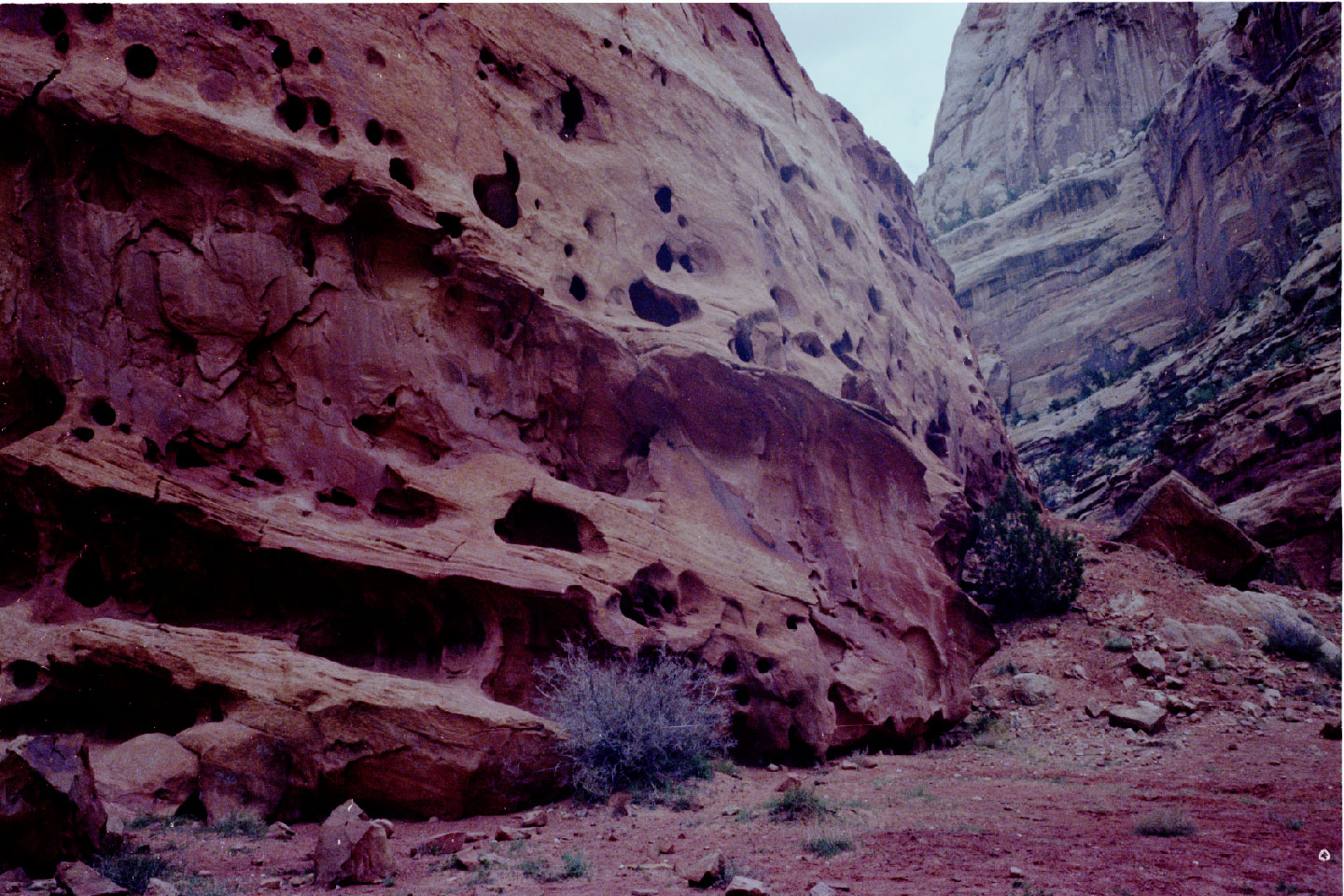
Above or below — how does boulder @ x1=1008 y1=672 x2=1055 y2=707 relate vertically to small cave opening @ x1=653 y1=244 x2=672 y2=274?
below

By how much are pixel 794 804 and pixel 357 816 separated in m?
3.82

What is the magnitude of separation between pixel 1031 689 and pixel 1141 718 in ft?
8.49

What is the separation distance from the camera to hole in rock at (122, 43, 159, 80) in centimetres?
998

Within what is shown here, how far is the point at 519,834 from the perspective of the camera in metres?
7.24

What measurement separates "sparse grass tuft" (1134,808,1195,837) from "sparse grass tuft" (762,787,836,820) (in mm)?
2603

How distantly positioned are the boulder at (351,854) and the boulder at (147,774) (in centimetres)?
257

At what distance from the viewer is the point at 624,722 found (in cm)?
885

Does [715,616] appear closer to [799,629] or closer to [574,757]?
[799,629]

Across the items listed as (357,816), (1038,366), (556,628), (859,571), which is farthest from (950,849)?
(1038,366)

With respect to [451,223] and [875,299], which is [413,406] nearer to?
[451,223]

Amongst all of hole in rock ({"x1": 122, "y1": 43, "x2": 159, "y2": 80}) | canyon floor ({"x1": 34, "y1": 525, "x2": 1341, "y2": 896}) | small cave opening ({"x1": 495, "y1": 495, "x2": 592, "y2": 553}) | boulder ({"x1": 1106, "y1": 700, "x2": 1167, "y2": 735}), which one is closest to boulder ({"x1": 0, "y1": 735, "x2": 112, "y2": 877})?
canyon floor ({"x1": 34, "y1": 525, "x2": 1341, "y2": 896})

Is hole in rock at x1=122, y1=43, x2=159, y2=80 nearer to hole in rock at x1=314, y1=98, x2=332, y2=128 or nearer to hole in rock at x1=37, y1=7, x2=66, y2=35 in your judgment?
hole in rock at x1=37, y1=7, x2=66, y2=35

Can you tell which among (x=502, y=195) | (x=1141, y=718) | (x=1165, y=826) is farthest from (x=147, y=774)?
(x=1141, y=718)

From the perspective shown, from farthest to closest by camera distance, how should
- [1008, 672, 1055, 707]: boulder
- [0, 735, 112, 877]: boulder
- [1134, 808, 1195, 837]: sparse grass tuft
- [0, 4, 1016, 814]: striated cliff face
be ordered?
[1008, 672, 1055, 707]: boulder, [0, 4, 1016, 814]: striated cliff face, [1134, 808, 1195, 837]: sparse grass tuft, [0, 735, 112, 877]: boulder
